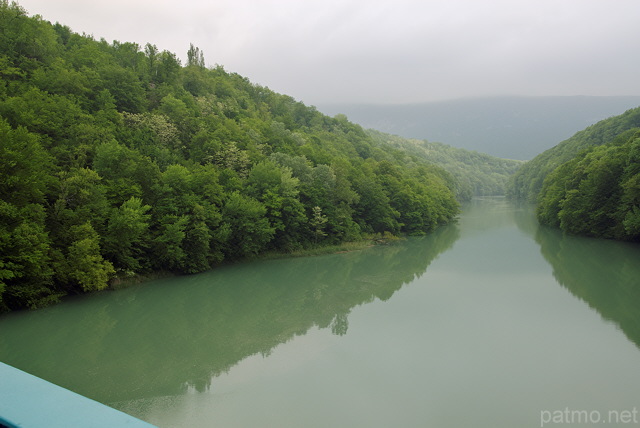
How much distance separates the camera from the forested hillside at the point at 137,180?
846 inches

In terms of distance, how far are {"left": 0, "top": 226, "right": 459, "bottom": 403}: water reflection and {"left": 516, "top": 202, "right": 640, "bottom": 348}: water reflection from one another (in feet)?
37.0

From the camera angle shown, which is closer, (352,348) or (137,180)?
(352,348)

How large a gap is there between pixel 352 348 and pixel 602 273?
2301 cm

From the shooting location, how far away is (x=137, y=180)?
96.0 ft

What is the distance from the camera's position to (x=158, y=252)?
92.0ft

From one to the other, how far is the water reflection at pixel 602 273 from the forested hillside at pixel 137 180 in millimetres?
17466

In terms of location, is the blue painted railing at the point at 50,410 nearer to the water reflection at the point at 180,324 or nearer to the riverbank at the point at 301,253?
the water reflection at the point at 180,324

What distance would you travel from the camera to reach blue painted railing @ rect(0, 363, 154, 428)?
3.25 m

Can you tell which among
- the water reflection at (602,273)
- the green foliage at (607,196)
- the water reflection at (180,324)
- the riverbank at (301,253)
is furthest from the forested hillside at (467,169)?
the water reflection at (180,324)

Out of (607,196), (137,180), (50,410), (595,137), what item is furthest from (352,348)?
(595,137)

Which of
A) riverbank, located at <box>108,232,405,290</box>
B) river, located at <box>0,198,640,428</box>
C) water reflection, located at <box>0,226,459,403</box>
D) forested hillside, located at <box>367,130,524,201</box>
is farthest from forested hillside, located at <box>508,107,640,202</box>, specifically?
water reflection, located at <box>0,226,459,403</box>

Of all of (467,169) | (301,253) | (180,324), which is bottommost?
(180,324)

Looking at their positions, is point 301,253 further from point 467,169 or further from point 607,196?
point 467,169

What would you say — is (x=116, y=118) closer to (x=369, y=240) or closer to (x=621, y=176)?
(x=369, y=240)
